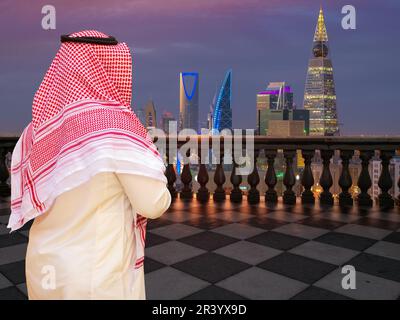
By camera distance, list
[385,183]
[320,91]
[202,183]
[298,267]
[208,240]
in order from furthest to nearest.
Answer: [320,91] < [202,183] < [385,183] < [208,240] < [298,267]

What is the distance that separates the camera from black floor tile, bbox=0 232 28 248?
3465mm

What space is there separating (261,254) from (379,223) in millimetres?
1878

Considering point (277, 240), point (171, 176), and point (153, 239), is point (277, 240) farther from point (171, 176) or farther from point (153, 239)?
point (171, 176)

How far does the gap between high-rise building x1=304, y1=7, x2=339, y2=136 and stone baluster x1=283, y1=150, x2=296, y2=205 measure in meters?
89.2

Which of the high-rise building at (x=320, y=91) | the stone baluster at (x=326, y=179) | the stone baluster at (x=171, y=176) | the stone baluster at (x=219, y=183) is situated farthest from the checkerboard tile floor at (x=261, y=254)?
the high-rise building at (x=320, y=91)

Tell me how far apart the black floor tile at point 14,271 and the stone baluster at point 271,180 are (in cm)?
352

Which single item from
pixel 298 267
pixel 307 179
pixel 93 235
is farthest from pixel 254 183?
pixel 93 235

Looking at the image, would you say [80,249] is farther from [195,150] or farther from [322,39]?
[322,39]

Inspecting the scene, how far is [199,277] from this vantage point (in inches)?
105

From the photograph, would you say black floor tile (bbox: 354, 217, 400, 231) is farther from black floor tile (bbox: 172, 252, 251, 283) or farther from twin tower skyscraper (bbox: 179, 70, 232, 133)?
twin tower skyscraper (bbox: 179, 70, 232, 133)

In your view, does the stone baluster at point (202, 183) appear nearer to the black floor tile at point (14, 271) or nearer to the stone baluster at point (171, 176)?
the stone baluster at point (171, 176)

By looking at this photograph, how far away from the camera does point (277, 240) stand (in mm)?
3568

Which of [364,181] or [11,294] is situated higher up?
[364,181]

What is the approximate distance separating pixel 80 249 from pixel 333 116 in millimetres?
102421
